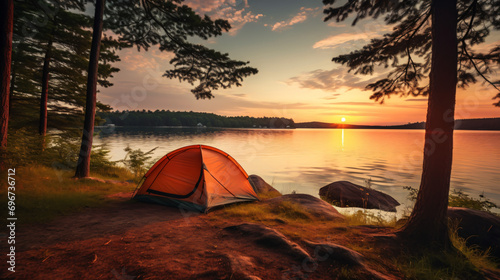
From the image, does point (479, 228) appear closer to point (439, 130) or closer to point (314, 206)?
point (439, 130)

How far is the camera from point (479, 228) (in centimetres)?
547

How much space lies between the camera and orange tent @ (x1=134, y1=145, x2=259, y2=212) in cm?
723

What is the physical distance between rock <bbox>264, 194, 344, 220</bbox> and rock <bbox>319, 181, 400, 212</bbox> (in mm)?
3554

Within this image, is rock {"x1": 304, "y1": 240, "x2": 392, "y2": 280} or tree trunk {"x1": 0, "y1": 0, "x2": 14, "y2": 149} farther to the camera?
tree trunk {"x1": 0, "y1": 0, "x2": 14, "y2": 149}

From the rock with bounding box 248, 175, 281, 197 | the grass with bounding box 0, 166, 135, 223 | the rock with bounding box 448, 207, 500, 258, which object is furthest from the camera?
the rock with bounding box 248, 175, 281, 197

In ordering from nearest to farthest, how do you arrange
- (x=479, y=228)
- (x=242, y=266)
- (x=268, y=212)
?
(x=242, y=266) → (x=479, y=228) → (x=268, y=212)

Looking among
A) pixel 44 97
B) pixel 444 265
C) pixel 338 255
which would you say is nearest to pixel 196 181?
pixel 338 255

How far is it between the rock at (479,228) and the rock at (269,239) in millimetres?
4376

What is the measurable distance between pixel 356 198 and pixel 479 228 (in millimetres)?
5818

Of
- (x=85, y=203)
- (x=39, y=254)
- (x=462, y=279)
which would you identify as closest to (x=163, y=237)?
(x=39, y=254)

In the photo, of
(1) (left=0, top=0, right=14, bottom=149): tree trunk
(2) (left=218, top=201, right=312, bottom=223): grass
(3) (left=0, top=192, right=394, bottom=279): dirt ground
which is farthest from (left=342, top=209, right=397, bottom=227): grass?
(1) (left=0, top=0, right=14, bottom=149): tree trunk

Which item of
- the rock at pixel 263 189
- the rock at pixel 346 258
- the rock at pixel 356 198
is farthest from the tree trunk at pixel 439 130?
the rock at pixel 263 189

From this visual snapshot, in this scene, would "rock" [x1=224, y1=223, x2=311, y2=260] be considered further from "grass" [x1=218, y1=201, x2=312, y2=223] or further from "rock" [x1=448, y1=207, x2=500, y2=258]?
"rock" [x1=448, y1=207, x2=500, y2=258]

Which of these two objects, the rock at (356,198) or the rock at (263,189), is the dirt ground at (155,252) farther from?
the rock at (356,198)
